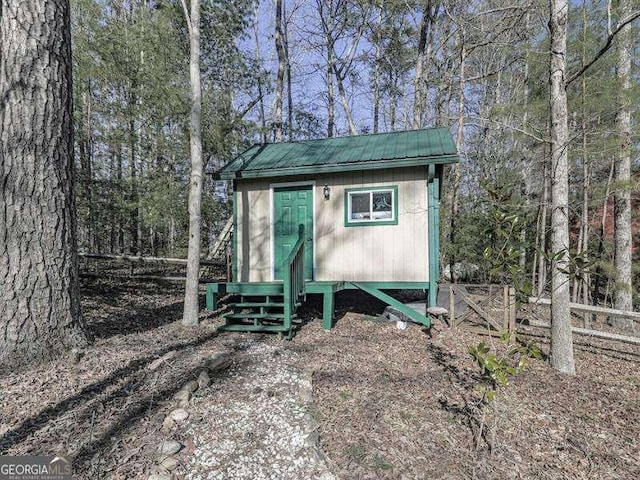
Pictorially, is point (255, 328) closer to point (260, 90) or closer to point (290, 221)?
point (290, 221)

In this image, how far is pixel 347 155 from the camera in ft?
22.1

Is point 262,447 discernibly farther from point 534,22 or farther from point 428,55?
point 428,55

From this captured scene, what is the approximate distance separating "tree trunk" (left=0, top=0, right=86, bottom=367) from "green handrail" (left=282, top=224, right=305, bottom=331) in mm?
2619

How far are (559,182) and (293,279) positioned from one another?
4.08 m

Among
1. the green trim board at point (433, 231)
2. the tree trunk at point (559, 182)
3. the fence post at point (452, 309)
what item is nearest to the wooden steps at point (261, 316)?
the green trim board at point (433, 231)

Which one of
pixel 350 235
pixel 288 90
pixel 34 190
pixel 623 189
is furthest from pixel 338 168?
pixel 288 90

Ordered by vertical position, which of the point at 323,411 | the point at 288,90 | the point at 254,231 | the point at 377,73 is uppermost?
the point at 377,73

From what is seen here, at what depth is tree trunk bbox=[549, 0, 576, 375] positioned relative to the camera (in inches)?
189

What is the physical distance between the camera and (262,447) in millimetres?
2691

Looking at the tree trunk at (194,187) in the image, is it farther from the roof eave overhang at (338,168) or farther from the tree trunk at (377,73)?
the tree trunk at (377,73)

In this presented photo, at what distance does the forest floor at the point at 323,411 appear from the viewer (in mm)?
2549

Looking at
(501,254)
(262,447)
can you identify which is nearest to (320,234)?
(501,254)

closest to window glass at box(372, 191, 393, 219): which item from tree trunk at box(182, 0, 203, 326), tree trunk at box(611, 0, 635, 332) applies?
tree trunk at box(182, 0, 203, 326)

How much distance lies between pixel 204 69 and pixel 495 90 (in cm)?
1206
